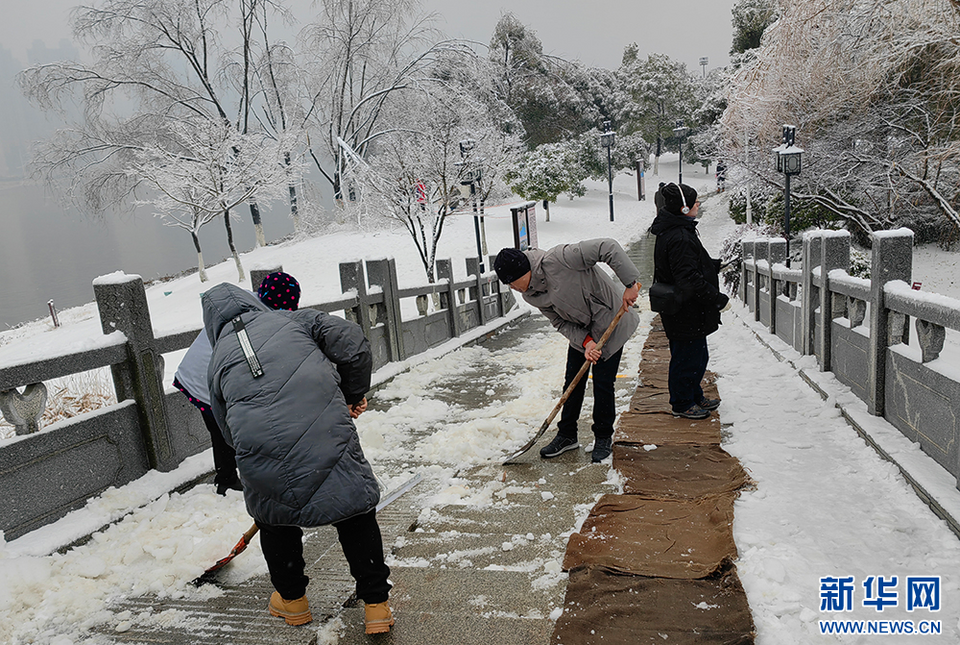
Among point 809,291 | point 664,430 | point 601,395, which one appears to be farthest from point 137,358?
point 809,291

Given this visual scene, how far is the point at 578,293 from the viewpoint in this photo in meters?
4.32

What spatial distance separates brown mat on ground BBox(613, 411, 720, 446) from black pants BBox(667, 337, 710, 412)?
0.17 metres

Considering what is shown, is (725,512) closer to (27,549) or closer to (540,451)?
(540,451)

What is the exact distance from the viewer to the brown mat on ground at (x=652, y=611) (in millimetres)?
2379

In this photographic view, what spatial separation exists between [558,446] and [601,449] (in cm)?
35

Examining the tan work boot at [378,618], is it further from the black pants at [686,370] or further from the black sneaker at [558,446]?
the black pants at [686,370]

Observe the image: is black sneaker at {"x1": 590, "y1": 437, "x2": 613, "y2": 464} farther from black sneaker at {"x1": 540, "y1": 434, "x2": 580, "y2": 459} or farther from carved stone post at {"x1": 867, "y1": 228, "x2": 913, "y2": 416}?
carved stone post at {"x1": 867, "y1": 228, "x2": 913, "y2": 416}

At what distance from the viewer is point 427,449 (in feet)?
16.2

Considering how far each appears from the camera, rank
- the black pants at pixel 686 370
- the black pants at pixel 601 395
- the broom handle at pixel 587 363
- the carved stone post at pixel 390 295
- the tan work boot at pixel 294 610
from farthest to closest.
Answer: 1. the carved stone post at pixel 390 295
2. the black pants at pixel 686 370
3. the black pants at pixel 601 395
4. the broom handle at pixel 587 363
5. the tan work boot at pixel 294 610

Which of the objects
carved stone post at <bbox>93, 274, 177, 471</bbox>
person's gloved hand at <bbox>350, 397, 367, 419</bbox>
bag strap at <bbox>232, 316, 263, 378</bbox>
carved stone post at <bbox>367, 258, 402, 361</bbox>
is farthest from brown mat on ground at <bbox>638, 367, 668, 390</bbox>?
bag strap at <bbox>232, 316, 263, 378</bbox>

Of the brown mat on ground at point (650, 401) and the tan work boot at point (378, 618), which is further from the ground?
the tan work boot at point (378, 618)

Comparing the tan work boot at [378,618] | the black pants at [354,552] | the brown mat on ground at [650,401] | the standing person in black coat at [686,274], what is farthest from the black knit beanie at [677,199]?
the tan work boot at [378,618]

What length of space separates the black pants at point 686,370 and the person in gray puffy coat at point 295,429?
3.01m

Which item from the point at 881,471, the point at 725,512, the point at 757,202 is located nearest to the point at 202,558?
the point at 725,512
